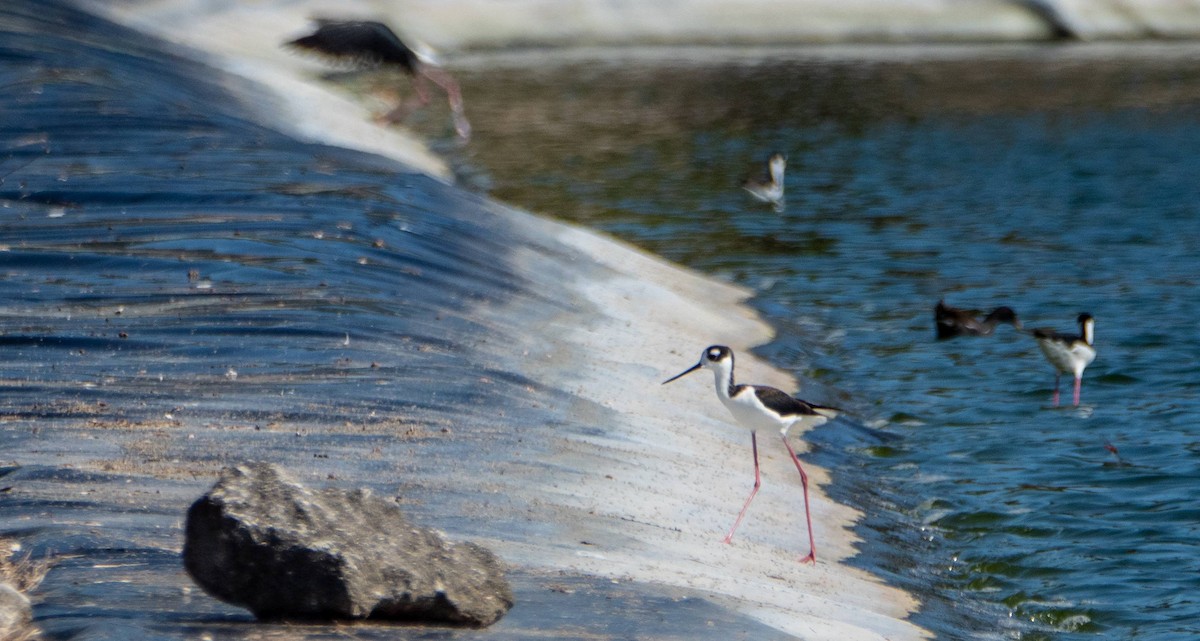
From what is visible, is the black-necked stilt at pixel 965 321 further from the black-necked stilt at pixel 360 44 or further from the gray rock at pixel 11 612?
the gray rock at pixel 11 612

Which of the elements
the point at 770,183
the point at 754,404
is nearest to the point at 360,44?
the point at 770,183

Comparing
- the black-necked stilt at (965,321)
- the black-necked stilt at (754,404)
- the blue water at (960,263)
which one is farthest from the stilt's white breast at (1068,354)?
the black-necked stilt at (754,404)

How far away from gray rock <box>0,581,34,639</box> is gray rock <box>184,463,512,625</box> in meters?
0.52

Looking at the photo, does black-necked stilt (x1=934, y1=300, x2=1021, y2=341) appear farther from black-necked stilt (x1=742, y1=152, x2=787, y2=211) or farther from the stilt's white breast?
black-necked stilt (x1=742, y1=152, x2=787, y2=211)

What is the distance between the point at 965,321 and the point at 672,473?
546 cm

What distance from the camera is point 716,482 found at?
916 cm

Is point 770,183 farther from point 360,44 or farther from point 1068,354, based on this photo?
point 1068,354

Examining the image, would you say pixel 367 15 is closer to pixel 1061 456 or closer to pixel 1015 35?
pixel 1015 35

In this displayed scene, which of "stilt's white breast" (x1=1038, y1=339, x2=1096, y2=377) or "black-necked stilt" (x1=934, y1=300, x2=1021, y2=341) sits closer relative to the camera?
"stilt's white breast" (x1=1038, y1=339, x2=1096, y2=377)

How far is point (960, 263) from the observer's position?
58.0ft

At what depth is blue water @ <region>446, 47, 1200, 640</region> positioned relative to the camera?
9.28 m

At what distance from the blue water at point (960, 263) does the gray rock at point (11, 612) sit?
440 centimetres

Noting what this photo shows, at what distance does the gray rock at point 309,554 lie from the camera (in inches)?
202

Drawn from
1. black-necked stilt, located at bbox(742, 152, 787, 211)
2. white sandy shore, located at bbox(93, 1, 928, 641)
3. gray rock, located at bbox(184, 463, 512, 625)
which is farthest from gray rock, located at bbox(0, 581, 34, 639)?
black-necked stilt, located at bbox(742, 152, 787, 211)
